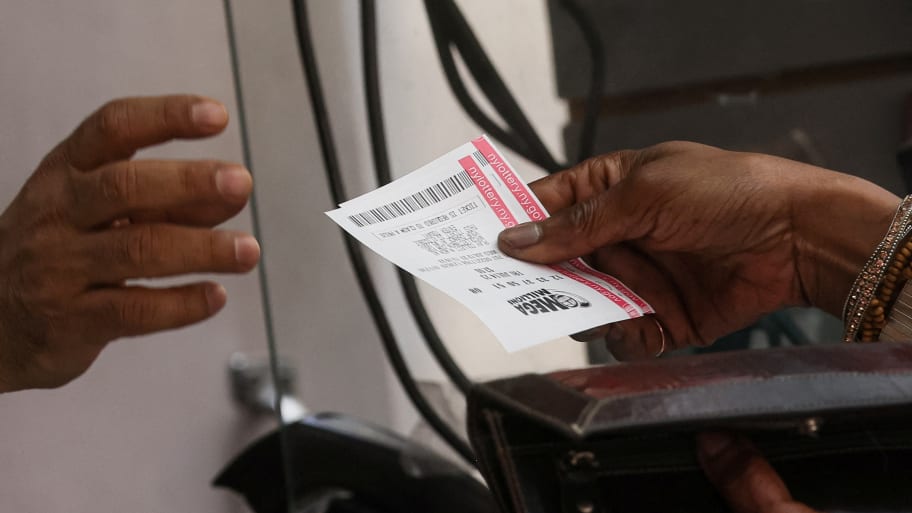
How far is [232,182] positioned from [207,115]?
0.17ft

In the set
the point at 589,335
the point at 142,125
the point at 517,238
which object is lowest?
the point at 589,335

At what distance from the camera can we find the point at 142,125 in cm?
60

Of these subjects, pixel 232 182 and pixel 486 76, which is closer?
pixel 232 182

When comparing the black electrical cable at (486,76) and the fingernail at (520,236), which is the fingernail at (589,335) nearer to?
the fingernail at (520,236)

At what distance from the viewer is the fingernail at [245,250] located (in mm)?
582

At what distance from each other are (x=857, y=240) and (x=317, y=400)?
736 millimetres

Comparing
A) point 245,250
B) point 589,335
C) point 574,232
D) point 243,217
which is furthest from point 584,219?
point 243,217

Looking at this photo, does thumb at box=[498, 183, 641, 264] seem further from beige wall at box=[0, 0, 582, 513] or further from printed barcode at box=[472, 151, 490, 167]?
beige wall at box=[0, 0, 582, 513]

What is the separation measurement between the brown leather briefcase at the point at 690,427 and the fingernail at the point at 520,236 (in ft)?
0.67

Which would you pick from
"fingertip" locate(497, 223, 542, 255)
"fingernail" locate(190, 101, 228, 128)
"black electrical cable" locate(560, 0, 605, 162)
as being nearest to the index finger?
"fingernail" locate(190, 101, 228, 128)

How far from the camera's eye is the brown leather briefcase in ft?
1.22

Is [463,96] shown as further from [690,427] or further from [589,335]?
[690,427]

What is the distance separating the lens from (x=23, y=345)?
0.63m

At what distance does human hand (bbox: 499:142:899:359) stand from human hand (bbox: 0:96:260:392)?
0.68ft
